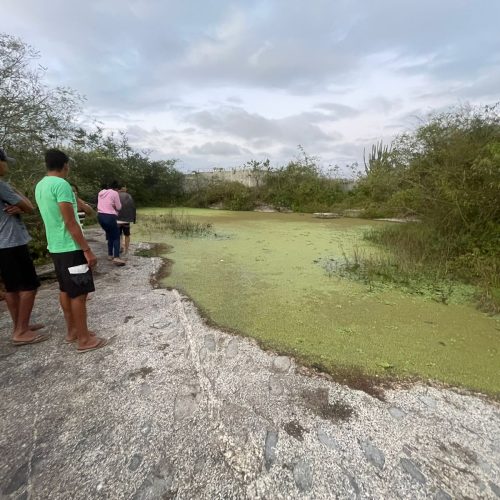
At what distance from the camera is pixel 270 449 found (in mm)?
1323

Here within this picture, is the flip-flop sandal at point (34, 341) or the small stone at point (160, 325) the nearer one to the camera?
the flip-flop sandal at point (34, 341)

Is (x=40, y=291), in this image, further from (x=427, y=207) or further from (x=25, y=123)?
(x=427, y=207)

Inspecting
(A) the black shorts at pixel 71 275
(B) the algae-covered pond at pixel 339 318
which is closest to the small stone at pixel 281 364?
(B) the algae-covered pond at pixel 339 318

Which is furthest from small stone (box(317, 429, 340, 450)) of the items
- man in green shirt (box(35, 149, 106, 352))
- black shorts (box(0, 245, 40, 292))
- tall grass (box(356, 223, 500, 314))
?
tall grass (box(356, 223, 500, 314))

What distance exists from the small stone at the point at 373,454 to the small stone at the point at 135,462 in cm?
96

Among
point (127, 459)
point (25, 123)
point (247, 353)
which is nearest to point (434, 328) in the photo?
point (247, 353)

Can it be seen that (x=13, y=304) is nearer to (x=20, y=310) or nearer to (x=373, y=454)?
(x=20, y=310)

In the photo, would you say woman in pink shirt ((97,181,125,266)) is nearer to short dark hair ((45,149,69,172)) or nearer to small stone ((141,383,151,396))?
short dark hair ((45,149,69,172))

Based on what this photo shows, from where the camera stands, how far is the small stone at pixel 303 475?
1.17m

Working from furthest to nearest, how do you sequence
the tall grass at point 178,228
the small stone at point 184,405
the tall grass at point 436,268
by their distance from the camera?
the tall grass at point 178,228 → the tall grass at point 436,268 → the small stone at point 184,405

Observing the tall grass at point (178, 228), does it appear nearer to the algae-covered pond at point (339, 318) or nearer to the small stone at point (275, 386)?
the algae-covered pond at point (339, 318)

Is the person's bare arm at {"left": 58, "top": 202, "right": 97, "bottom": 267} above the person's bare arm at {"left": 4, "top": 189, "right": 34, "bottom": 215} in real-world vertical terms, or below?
below

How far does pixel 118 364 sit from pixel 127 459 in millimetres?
707

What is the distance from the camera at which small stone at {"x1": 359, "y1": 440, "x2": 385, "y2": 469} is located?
1265 millimetres
